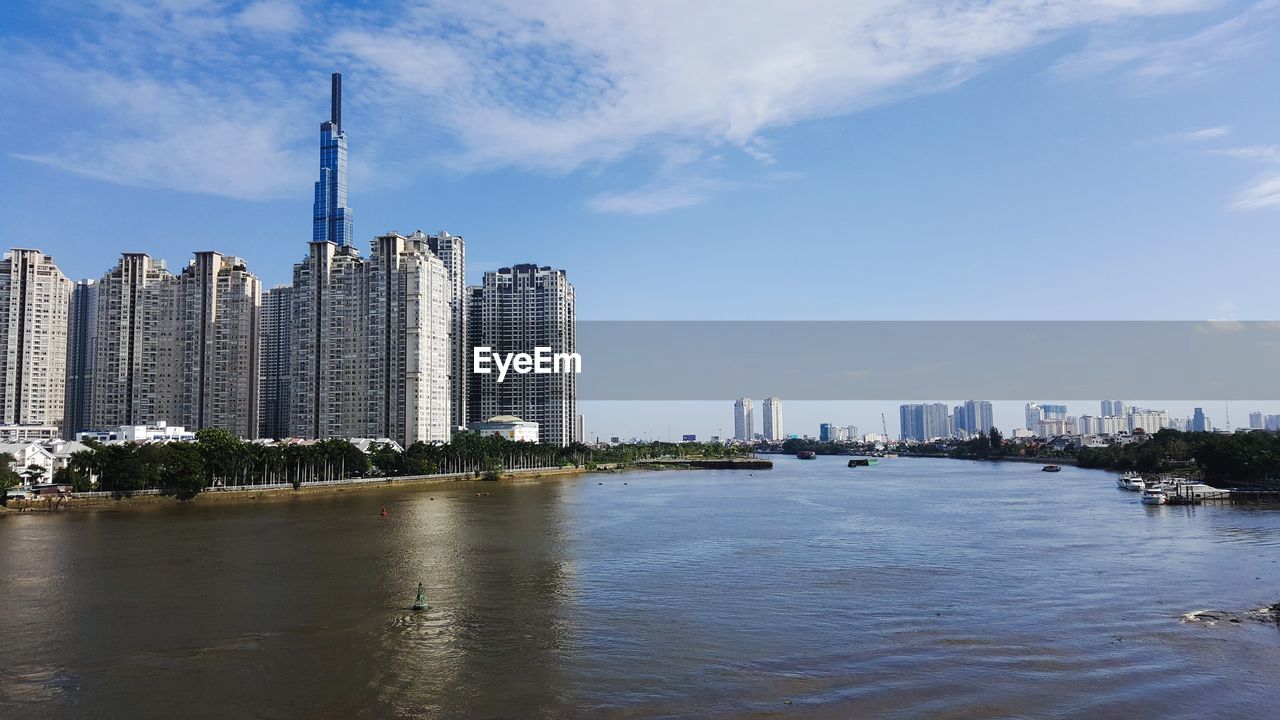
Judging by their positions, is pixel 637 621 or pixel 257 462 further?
pixel 257 462

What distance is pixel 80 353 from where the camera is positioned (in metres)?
88.2

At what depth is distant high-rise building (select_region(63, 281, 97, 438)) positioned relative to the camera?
85.0 metres

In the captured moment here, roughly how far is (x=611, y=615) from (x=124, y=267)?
77325mm

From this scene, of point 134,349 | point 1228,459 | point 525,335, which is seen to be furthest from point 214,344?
point 1228,459

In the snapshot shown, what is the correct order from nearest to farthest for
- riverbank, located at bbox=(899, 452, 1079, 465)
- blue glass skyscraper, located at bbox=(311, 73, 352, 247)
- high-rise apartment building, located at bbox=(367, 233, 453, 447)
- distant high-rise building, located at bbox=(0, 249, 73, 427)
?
high-rise apartment building, located at bbox=(367, 233, 453, 447)
distant high-rise building, located at bbox=(0, 249, 73, 427)
riverbank, located at bbox=(899, 452, 1079, 465)
blue glass skyscraper, located at bbox=(311, 73, 352, 247)

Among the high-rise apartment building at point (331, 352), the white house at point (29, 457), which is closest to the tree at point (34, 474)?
the white house at point (29, 457)

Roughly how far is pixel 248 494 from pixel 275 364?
49.4 m

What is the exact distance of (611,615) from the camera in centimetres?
1869

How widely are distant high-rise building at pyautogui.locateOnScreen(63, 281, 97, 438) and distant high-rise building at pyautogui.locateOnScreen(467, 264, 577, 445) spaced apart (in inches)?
1623

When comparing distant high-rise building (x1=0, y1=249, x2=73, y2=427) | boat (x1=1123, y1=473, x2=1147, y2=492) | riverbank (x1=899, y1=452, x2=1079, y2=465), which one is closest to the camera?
boat (x1=1123, y1=473, x2=1147, y2=492)

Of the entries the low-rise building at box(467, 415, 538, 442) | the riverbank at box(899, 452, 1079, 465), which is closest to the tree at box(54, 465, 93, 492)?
the low-rise building at box(467, 415, 538, 442)

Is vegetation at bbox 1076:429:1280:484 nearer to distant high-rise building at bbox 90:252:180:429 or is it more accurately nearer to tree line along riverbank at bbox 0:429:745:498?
tree line along riverbank at bbox 0:429:745:498

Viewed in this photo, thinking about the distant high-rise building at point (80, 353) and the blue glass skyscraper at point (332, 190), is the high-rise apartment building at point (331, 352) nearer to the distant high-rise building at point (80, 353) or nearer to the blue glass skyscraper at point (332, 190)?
the distant high-rise building at point (80, 353)

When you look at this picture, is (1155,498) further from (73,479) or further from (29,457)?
(29,457)
